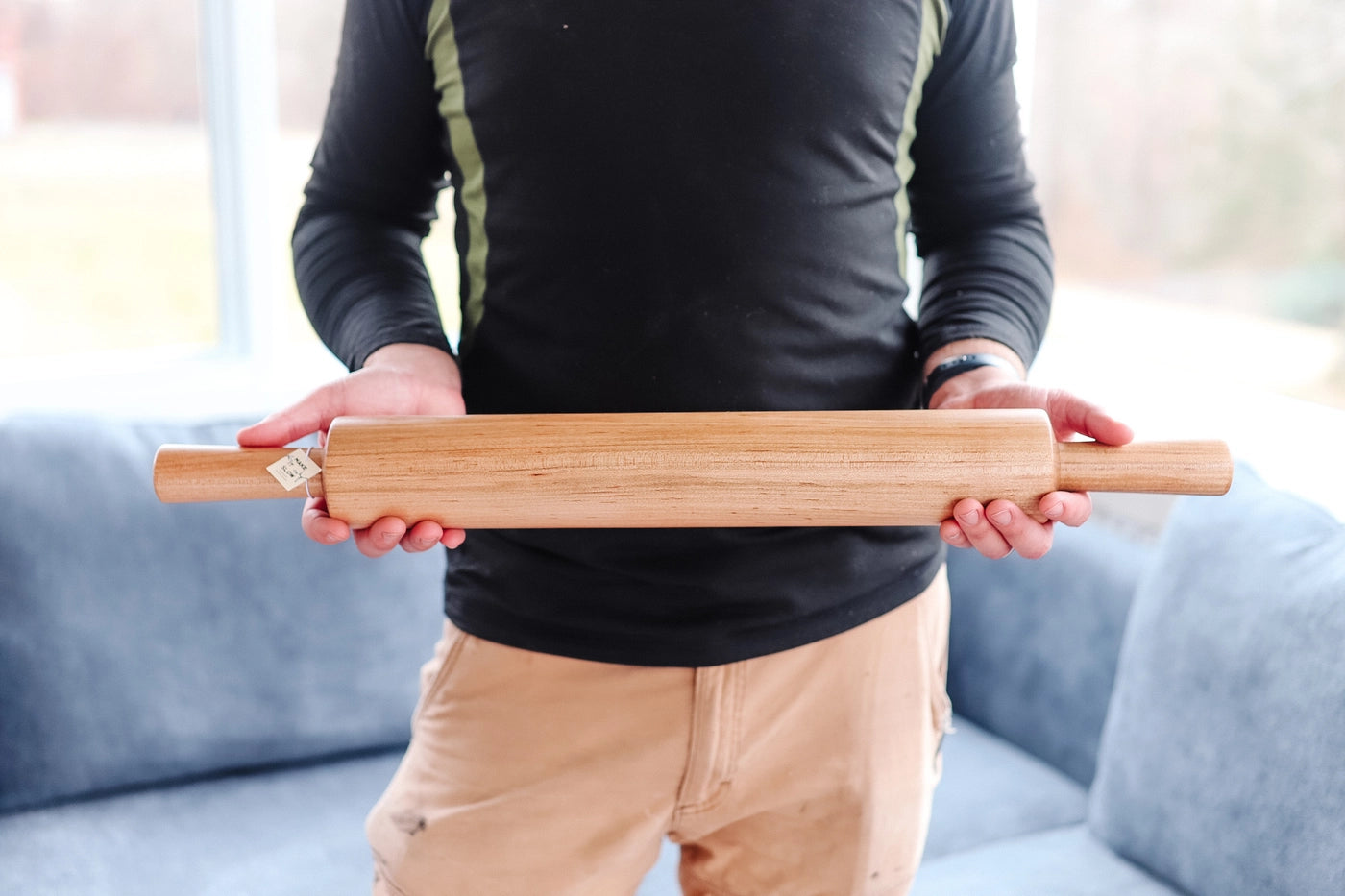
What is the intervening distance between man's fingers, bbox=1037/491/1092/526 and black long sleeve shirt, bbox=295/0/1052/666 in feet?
0.49

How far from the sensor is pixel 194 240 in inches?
88.4

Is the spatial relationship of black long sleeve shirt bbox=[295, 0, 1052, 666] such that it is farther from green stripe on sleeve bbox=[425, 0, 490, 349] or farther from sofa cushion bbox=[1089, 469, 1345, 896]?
sofa cushion bbox=[1089, 469, 1345, 896]

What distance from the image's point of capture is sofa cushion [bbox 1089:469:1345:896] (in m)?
1.22

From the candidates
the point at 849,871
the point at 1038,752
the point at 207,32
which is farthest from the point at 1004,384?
the point at 207,32

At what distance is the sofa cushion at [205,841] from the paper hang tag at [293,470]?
89cm

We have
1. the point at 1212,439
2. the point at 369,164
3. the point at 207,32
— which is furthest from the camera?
the point at 207,32

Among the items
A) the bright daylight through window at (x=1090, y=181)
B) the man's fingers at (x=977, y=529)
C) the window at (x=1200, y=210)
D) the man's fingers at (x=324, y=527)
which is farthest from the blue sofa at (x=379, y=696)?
the man's fingers at (x=324, y=527)

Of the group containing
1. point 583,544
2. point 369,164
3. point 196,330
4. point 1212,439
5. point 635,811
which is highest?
point 369,164

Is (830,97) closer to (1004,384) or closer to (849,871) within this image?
(1004,384)

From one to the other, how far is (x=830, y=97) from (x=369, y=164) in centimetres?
39

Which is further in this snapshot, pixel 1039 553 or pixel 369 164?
pixel 369 164

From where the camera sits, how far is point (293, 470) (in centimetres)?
78

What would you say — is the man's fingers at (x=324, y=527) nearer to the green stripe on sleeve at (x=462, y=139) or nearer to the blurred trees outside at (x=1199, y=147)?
the green stripe on sleeve at (x=462, y=139)

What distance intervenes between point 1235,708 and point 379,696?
1.20 m
